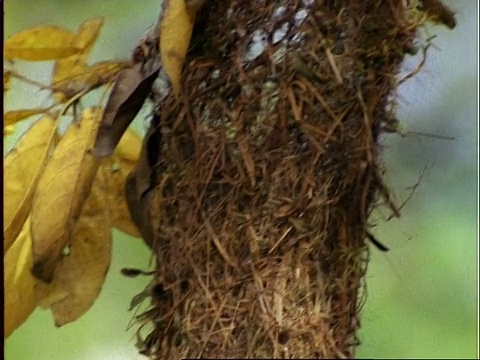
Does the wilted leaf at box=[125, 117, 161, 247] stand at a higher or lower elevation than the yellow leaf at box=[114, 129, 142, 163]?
lower

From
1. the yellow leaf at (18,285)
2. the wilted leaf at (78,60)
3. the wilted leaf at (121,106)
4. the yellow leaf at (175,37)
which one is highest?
the wilted leaf at (78,60)

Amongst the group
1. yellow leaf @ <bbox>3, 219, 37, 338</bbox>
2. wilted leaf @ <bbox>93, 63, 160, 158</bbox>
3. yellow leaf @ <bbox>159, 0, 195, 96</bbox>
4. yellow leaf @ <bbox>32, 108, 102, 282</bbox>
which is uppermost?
yellow leaf @ <bbox>159, 0, 195, 96</bbox>

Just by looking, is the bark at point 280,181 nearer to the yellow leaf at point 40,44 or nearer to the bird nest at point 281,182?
the bird nest at point 281,182

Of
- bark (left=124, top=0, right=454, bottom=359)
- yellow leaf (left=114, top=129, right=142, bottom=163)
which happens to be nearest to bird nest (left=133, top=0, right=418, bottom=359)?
bark (left=124, top=0, right=454, bottom=359)

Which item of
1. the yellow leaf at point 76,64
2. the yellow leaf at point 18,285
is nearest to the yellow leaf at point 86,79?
the yellow leaf at point 76,64

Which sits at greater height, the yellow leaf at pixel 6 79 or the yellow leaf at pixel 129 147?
the yellow leaf at pixel 6 79

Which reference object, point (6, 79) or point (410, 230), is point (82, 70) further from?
point (410, 230)

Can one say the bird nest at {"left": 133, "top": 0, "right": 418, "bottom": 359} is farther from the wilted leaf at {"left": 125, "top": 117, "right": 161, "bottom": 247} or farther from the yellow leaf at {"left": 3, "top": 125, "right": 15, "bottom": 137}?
the yellow leaf at {"left": 3, "top": 125, "right": 15, "bottom": 137}
